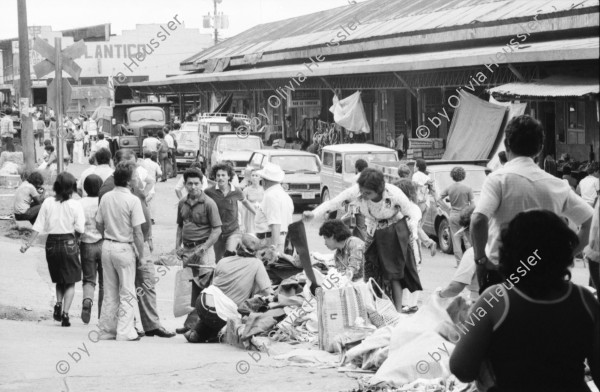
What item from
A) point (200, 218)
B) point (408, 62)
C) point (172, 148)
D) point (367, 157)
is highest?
point (408, 62)

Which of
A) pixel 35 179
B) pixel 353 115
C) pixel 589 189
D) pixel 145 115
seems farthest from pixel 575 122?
pixel 145 115

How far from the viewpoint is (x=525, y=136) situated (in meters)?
5.83

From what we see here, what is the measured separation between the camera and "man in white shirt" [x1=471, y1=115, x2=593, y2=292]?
584 centimetres

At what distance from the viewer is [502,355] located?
3928 millimetres

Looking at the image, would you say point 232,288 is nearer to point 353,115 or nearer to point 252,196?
point 252,196

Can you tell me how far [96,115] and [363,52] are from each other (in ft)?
70.1

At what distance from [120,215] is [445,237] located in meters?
9.94

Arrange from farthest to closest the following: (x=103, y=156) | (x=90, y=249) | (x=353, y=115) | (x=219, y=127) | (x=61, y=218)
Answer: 1. (x=219, y=127)
2. (x=353, y=115)
3. (x=103, y=156)
4. (x=90, y=249)
5. (x=61, y=218)

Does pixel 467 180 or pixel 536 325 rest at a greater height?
pixel 536 325

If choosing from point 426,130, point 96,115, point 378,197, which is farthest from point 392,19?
point 378,197

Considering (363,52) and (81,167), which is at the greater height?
(363,52)

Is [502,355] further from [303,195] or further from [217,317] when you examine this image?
[303,195]

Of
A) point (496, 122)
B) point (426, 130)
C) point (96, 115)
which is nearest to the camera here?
point (496, 122)

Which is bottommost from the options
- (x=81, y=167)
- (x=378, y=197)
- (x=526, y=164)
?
(x=81, y=167)
